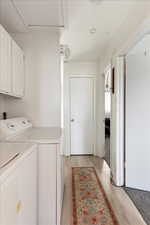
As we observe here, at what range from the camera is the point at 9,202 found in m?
0.90

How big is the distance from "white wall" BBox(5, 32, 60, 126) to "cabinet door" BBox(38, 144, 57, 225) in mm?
1058

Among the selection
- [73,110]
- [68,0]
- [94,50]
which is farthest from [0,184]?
[73,110]

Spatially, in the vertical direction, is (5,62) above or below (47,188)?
above

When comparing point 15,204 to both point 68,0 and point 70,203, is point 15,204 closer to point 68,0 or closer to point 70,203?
point 70,203

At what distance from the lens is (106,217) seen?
5.95 feet

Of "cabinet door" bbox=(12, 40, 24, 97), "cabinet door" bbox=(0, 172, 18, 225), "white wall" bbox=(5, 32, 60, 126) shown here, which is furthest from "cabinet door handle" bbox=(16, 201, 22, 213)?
"white wall" bbox=(5, 32, 60, 126)

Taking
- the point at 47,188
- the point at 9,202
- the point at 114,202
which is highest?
the point at 9,202

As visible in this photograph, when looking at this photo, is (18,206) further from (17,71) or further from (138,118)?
(138,118)

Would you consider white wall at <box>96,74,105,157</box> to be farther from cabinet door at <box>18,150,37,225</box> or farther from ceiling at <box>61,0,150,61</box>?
cabinet door at <box>18,150,37,225</box>

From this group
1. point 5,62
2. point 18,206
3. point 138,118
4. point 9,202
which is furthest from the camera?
point 138,118

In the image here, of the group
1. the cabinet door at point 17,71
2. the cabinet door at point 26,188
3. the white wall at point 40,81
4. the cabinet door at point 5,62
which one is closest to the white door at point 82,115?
the white wall at point 40,81

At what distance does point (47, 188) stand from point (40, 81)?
5.23 ft

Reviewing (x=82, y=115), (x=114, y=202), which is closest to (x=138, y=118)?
(x=114, y=202)

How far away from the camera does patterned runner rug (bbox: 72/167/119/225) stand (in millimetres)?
1770
